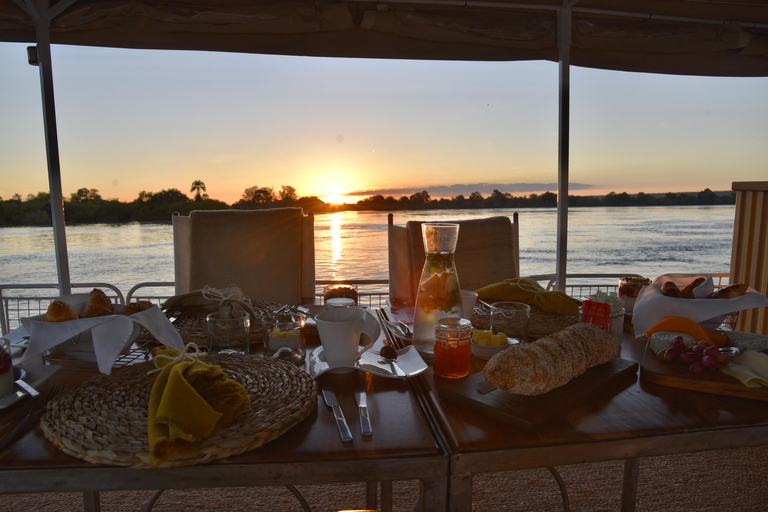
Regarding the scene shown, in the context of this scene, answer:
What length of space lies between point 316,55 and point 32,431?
269cm

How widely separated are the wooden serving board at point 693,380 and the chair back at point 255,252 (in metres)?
1.59

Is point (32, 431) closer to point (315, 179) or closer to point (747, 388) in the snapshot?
point (747, 388)

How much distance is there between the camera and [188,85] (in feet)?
37.5

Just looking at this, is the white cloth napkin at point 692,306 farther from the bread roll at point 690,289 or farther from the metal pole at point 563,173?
the metal pole at point 563,173

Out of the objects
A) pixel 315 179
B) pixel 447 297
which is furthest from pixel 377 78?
pixel 447 297

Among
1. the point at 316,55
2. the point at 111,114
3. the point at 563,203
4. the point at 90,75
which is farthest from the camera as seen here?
the point at 111,114

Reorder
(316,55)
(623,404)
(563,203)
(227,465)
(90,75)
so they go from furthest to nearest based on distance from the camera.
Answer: (90,75)
(563,203)
(316,55)
(623,404)
(227,465)

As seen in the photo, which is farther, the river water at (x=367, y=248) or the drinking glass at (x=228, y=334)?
the river water at (x=367, y=248)

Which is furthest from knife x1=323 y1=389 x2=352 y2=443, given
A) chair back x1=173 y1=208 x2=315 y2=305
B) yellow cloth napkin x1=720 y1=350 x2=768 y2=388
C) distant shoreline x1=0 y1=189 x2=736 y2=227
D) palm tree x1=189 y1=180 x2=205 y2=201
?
palm tree x1=189 y1=180 x2=205 y2=201

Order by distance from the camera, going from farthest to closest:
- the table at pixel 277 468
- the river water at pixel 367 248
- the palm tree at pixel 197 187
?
the palm tree at pixel 197 187, the river water at pixel 367 248, the table at pixel 277 468

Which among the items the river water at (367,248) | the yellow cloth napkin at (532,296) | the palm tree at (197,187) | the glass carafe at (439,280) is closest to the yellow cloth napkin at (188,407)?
the glass carafe at (439,280)

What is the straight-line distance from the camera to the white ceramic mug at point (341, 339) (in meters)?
0.90

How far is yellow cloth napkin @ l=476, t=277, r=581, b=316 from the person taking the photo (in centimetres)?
139

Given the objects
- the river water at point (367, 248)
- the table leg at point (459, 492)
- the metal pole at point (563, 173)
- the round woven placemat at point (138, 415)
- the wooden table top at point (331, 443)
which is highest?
the metal pole at point (563, 173)
